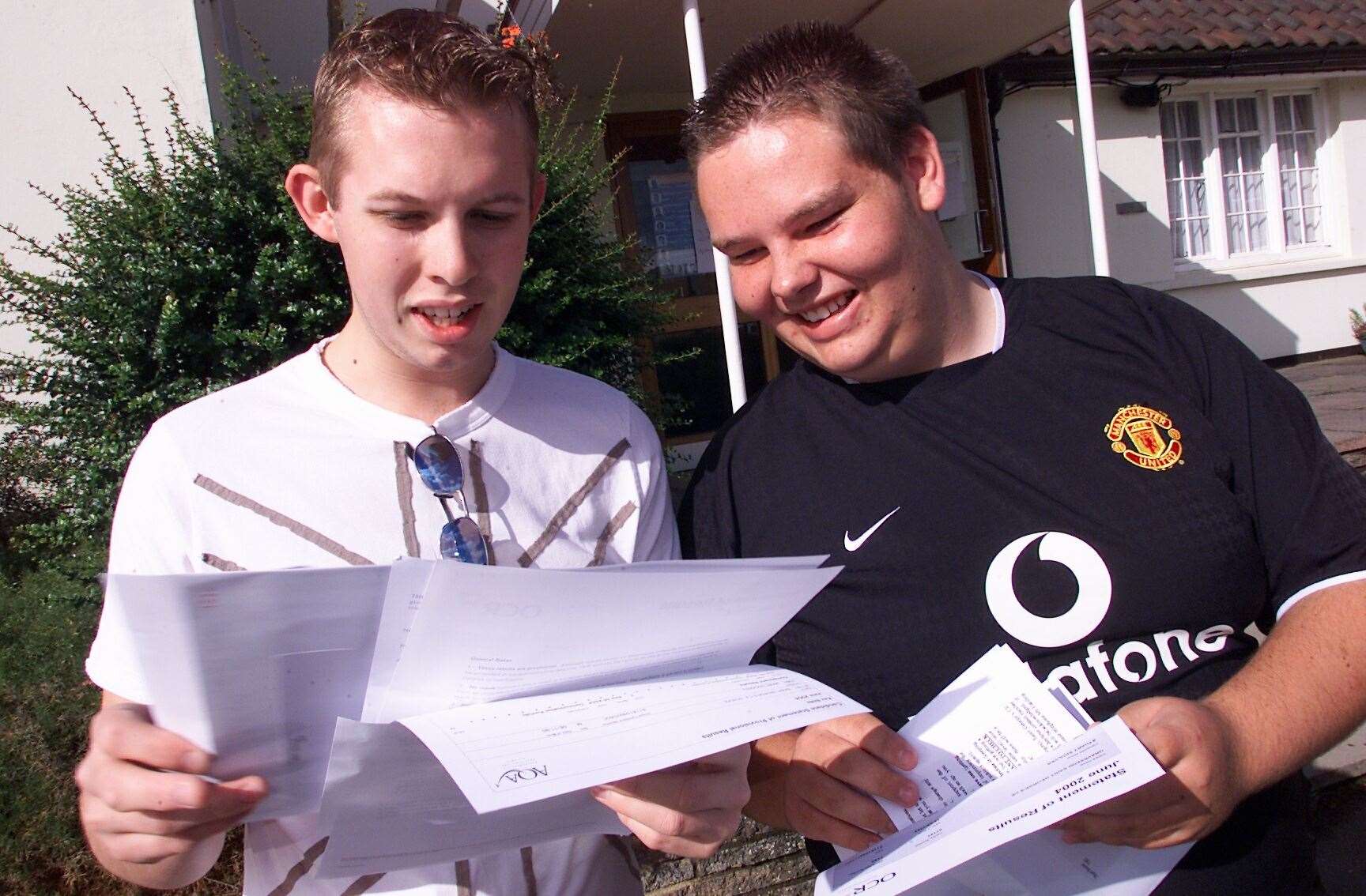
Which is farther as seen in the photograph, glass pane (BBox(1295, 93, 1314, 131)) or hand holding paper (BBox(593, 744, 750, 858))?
glass pane (BBox(1295, 93, 1314, 131))

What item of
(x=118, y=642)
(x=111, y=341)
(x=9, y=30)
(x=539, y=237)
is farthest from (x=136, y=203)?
(x=118, y=642)

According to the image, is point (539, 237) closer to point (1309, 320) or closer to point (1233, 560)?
point (1233, 560)

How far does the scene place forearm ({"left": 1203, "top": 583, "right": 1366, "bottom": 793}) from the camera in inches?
53.4

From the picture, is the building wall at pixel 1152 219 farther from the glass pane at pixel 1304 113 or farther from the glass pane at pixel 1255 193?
the glass pane at pixel 1255 193

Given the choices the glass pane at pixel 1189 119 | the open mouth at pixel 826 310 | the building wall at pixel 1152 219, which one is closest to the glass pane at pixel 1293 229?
the building wall at pixel 1152 219

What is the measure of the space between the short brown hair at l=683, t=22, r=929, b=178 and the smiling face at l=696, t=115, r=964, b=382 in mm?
23

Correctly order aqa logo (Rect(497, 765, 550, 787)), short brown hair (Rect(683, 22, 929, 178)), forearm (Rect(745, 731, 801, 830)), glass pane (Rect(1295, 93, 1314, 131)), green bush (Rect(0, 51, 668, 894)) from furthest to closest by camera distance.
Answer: glass pane (Rect(1295, 93, 1314, 131)) → green bush (Rect(0, 51, 668, 894)) → short brown hair (Rect(683, 22, 929, 178)) → forearm (Rect(745, 731, 801, 830)) → aqa logo (Rect(497, 765, 550, 787))

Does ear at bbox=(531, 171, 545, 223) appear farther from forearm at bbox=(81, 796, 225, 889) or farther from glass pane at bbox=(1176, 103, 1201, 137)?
glass pane at bbox=(1176, 103, 1201, 137)

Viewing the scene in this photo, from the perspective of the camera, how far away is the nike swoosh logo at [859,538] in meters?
1.67

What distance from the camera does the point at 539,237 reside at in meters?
4.20

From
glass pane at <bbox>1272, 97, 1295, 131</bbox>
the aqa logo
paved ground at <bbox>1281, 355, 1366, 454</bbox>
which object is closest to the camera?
the aqa logo

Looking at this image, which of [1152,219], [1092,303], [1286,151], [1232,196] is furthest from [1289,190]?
[1092,303]

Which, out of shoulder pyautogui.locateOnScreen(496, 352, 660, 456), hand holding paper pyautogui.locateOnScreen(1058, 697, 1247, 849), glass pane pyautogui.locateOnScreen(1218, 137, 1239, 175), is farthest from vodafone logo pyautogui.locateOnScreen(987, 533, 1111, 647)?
glass pane pyautogui.locateOnScreen(1218, 137, 1239, 175)

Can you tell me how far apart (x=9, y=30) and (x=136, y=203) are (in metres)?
2.45
